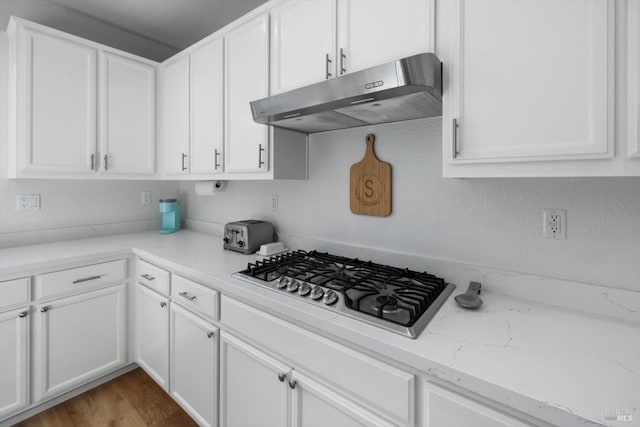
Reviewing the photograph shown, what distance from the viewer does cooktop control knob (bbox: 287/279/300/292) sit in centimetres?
121

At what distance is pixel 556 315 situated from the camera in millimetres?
1047

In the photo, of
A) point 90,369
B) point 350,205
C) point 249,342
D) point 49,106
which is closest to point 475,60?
point 350,205

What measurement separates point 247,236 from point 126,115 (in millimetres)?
1392

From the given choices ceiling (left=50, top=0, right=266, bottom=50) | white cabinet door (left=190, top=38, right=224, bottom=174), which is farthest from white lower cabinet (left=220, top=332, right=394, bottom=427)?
ceiling (left=50, top=0, right=266, bottom=50)

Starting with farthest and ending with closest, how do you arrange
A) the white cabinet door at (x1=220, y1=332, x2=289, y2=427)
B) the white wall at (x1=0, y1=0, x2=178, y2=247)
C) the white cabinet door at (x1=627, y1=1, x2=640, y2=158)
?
the white wall at (x1=0, y1=0, x2=178, y2=247) < the white cabinet door at (x1=220, y1=332, x2=289, y2=427) < the white cabinet door at (x1=627, y1=1, x2=640, y2=158)

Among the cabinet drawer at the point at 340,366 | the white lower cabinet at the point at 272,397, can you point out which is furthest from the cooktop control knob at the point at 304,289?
the white lower cabinet at the point at 272,397

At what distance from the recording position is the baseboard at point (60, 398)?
66.2 inches

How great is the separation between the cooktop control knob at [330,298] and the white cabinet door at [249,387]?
0.32 m

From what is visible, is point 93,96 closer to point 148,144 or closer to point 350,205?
point 148,144

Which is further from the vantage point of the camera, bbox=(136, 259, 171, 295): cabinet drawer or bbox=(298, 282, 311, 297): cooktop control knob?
bbox=(136, 259, 171, 295): cabinet drawer

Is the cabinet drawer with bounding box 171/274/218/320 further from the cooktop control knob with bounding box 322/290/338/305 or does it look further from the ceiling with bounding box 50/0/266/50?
the ceiling with bounding box 50/0/266/50

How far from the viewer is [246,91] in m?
1.71

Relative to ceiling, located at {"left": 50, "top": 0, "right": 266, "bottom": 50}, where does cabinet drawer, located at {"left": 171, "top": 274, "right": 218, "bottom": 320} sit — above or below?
below

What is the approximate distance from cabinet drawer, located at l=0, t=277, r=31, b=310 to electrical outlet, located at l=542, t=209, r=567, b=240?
256 centimetres
